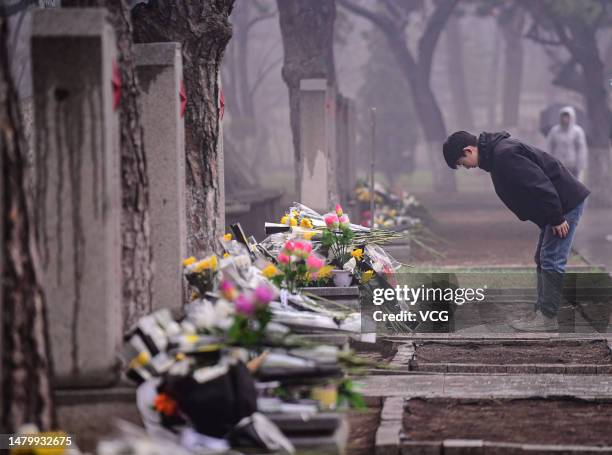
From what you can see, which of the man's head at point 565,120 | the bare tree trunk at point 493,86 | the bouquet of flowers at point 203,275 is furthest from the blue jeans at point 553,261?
the bare tree trunk at point 493,86

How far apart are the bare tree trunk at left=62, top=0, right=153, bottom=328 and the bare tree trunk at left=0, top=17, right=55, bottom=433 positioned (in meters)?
1.53

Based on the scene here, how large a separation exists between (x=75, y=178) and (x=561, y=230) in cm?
526

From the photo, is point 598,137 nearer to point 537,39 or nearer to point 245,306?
point 537,39

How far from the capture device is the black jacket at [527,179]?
10.1m

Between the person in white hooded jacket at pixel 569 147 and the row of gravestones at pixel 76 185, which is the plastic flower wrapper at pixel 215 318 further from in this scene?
the person in white hooded jacket at pixel 569 147

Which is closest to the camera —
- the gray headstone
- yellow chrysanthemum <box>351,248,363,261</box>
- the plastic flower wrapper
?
the plastic flower wrapper

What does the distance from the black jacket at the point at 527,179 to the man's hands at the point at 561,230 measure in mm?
51

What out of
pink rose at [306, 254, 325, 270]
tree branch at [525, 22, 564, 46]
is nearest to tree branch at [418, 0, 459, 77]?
tree branch at [525, 22, 564, 46]

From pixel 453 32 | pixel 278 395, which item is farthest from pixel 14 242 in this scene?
pixel 453 32

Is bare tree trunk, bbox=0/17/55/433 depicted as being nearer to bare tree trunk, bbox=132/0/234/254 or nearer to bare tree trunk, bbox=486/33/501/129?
bare tree trunk, bbox=132/0/234/254

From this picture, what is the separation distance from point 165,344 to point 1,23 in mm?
1748

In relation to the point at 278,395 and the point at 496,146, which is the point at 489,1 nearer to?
the point at 496,146

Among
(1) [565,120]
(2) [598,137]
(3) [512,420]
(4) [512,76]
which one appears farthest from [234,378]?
(4) [512,76]

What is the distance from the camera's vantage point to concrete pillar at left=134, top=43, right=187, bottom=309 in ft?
24.9
